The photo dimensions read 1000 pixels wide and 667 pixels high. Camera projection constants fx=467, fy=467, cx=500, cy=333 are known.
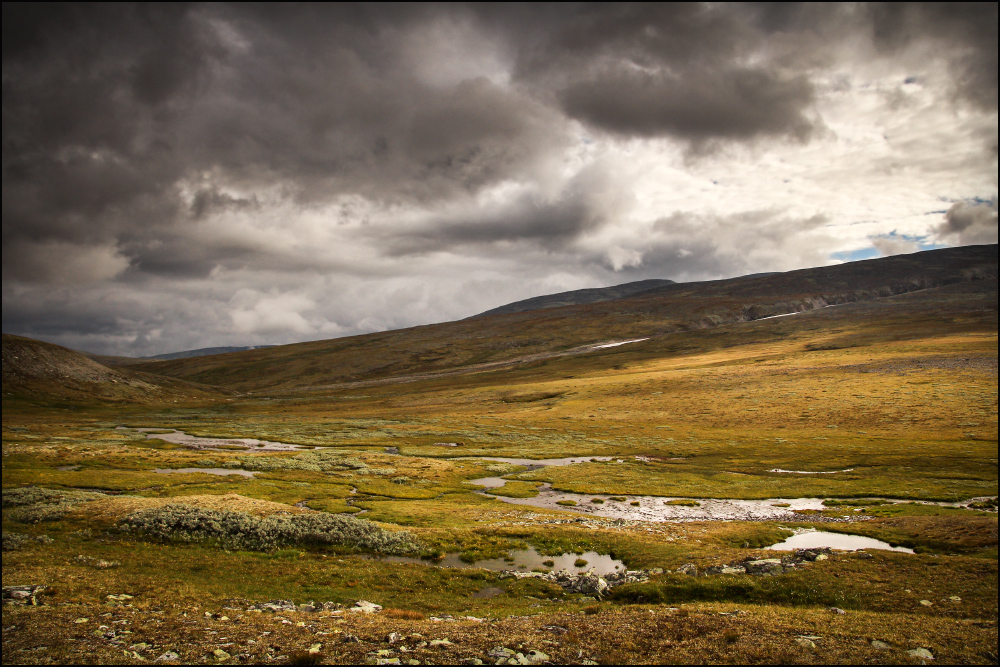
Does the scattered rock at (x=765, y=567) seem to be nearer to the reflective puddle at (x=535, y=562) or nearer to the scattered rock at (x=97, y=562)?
the reflective puddle at (x=535, y=562)

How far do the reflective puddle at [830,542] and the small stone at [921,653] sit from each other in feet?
55.4

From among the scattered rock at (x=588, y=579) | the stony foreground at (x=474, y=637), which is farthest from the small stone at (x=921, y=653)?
the scattered rock at (x=588, y=579)

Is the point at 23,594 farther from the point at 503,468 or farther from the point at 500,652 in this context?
the point at 503,468

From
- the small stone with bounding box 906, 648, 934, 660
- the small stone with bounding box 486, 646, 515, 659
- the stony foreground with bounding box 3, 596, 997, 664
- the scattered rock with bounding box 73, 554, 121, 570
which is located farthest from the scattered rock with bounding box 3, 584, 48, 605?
the small stone with bounding box 906, 648, 934, 660

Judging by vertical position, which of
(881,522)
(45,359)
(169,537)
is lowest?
(881,522)

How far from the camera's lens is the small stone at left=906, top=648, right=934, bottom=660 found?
49.8 ft

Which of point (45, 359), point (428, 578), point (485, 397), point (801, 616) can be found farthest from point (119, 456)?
point (45, 359)

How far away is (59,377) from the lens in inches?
7028

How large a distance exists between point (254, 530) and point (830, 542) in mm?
40169

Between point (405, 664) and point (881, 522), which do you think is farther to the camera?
point (881, 522)

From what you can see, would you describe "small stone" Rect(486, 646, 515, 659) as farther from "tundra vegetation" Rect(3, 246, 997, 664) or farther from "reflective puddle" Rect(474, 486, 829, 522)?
"reflective puddle" Rect(474, 486, 829, 522)

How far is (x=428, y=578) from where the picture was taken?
25.9 metres

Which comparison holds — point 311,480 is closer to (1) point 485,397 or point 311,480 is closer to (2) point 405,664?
(2) point 405,664

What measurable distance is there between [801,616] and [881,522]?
25.9 meters
